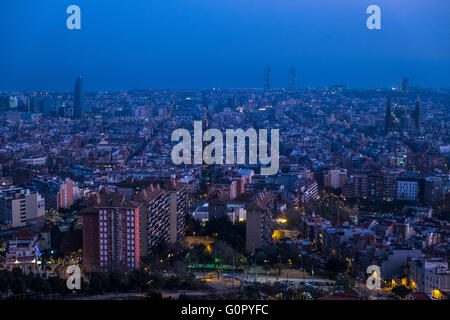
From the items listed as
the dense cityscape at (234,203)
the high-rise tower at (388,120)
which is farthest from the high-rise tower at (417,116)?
the high-rise tower at (388,120)

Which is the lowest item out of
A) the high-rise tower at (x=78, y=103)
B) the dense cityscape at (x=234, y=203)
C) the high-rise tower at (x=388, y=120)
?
the dense cityscape at (x=234, y=203)

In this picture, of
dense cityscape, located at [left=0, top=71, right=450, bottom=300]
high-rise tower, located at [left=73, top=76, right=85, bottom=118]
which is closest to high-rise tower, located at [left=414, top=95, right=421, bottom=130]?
dense cityscape, located at [left=0, top=71, right=450, bottom=300]

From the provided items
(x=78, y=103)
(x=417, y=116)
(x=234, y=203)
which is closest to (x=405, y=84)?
(x=417, y=116)

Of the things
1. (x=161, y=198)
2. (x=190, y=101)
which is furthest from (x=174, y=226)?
(x=190, y=101)

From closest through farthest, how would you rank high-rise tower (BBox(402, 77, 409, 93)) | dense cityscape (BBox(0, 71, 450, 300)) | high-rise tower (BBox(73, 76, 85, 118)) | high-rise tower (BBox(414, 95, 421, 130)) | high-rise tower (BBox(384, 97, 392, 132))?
dense cityscape (BBox(0, 71, 450, 300)) → high-rise tower (BBox(402, 77, 409, 93)) → high-rise tower (BBox(414, 95, 421, 130)) → high-rise tower (BBox(384, 97, 392, 132)) → high-rise tower (BBox(73, 76, 85, 118))

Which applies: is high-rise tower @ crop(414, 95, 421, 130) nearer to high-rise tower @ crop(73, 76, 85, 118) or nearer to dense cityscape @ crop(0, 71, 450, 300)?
dense cityscape @ crop(0, 71, 450, 300)

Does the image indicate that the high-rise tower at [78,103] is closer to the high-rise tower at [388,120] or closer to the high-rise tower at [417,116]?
the high-rise tower at [388,120]

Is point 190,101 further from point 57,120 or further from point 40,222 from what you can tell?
point 40,222

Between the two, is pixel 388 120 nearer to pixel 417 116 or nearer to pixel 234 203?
pixel 417 116
